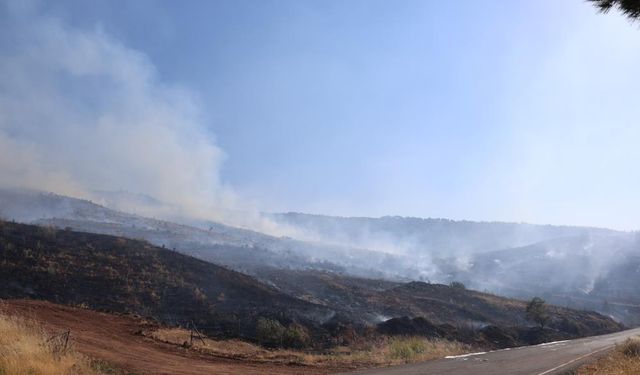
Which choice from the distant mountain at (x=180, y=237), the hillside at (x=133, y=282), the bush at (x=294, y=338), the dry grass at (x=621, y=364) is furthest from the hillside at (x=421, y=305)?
the dry grass at (x=621, y=364)

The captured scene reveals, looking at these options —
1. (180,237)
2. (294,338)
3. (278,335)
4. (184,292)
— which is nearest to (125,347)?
(278,335)

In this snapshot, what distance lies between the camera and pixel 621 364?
42.6 feet

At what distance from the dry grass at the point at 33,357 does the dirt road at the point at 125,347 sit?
217 centimetres

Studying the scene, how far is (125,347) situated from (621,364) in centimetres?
1555

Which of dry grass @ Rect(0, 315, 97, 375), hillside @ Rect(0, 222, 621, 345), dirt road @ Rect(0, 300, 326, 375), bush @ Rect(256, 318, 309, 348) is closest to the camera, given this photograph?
dry grass @ Rect(0, 315, 97, 375)

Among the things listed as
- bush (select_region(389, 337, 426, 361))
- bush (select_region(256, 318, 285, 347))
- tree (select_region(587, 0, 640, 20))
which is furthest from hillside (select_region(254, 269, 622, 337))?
tree (select_region(587, 0, 640, 20))

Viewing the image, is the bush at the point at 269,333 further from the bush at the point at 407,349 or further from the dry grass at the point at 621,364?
the dry grass at the point at 621,364

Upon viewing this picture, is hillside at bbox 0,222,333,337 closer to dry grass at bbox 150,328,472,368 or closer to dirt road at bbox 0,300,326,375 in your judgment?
dry grass at bbox 150,328,472,368

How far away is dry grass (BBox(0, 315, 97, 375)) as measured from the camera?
9383 millimetres

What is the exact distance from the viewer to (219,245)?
294ft

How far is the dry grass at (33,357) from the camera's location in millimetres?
9383

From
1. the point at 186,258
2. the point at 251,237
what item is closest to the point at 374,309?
the point at 186,258

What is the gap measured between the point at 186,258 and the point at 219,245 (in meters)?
41.3

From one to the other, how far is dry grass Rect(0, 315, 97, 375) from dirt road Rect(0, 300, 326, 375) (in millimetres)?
2169
